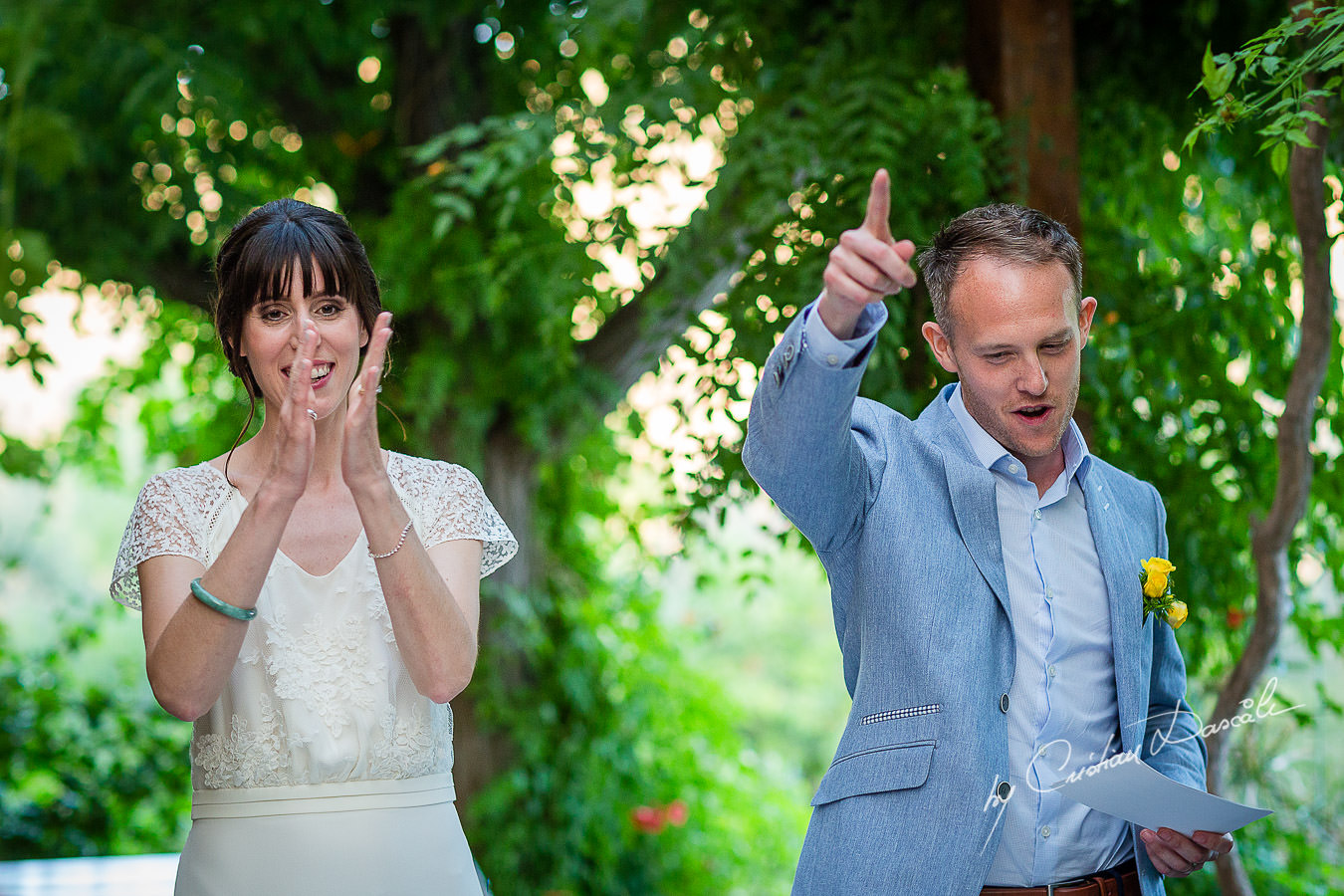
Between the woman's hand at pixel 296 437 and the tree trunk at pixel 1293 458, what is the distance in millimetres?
1634

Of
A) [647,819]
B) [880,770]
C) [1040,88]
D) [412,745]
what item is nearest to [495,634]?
[647,819]

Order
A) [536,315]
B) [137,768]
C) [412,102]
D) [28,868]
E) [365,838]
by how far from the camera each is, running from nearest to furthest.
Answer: [365,838] → [536,315] → [412,102] → [28,868] → [137,768]

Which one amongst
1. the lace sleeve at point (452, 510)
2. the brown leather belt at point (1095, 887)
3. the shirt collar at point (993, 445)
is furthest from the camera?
the lace sleeve at point (452, 510)

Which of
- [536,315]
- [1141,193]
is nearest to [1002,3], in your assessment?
[1141,193]

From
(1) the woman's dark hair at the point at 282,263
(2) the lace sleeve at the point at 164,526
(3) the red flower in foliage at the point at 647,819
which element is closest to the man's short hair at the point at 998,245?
(1) the woman's dark hair at the point at 282,263

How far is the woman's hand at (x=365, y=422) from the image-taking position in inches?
51.2

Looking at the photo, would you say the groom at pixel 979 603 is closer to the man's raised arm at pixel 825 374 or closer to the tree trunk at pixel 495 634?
the man's raised arm at pixel 825 374

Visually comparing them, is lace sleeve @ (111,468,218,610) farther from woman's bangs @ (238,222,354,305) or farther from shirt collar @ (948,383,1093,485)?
shirt collar @ (948,383,1093,485)

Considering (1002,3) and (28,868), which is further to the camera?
(28,868)

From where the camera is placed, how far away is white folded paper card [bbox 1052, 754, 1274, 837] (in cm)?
126

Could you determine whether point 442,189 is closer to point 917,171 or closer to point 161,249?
point 161,249

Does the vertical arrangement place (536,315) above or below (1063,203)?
below

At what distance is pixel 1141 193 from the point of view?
2.95 metres

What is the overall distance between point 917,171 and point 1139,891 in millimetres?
1404
